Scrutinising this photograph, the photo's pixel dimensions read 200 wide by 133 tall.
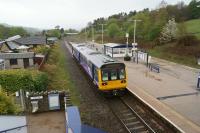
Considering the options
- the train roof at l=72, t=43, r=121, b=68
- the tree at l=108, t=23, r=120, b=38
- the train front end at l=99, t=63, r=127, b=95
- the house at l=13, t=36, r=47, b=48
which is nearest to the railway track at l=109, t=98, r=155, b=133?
the train front end at l=99, t=63, r=127, b=95

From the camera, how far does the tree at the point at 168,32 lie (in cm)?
4744

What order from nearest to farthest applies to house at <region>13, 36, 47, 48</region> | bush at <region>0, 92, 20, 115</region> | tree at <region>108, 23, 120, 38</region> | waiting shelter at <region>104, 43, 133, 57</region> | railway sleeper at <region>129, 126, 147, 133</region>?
bush at <region>0, 92, 20, 115</region>
railway sleeper at <region>129, 126, 147, 133</region>
waiting shelter at <region>104, 43, 133, 57</region>
house at <region>13, 36, 47, 48</region>
tree at <region>108, 23, 120, 38</region>

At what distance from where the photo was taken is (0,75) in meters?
18.3

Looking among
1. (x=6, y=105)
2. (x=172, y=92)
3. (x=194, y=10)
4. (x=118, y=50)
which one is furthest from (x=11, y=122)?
(x=194, y=10)

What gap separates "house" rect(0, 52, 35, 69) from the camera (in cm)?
3059

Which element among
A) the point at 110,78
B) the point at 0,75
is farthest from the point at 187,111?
the point at 0,75

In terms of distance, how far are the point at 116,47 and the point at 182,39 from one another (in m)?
12.9

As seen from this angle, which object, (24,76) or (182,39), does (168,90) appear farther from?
(182,39)

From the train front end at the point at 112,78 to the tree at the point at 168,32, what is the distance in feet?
109

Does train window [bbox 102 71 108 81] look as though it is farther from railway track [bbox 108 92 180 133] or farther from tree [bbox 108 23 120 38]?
tree [bbox 108 23 120 38]

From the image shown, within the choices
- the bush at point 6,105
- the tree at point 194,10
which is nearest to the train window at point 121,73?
the bush at point 6,105

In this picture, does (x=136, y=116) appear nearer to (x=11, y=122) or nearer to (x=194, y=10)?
(x=11, y=122)

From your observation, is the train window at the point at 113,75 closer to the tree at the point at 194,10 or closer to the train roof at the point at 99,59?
the train roof at the point at 99,59

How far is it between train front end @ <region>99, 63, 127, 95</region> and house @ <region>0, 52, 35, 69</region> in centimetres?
1667
